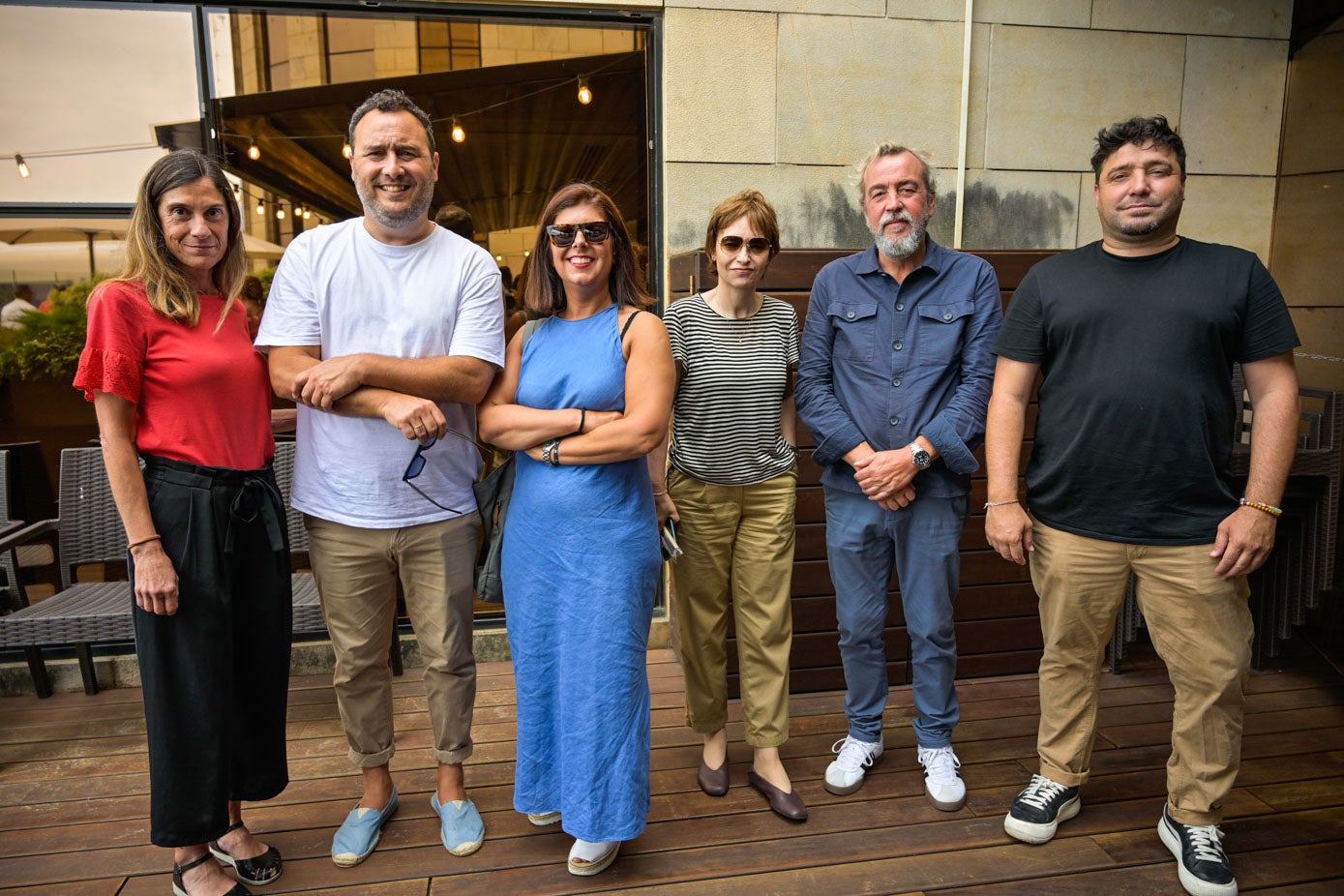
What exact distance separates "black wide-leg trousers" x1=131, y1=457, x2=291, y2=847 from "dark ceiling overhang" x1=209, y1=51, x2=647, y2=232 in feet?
6.14

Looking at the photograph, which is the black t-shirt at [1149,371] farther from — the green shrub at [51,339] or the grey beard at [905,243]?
the green shrub at [51,339]

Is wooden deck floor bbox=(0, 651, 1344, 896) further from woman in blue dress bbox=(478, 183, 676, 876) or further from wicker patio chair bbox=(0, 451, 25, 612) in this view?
wicker patio chair bbox=(0, 451, 25, 612)

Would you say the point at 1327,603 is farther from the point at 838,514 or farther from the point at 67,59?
the point at 67,59

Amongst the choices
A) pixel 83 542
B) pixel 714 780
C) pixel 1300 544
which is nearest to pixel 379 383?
pixel 714 780

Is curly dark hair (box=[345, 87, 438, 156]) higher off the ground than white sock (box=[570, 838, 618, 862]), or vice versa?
curly dark hair (box=[345, 87, 438, 156])

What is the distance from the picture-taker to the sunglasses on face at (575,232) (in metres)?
2.27

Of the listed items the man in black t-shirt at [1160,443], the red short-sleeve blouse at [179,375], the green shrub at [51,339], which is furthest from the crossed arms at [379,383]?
the green shrub at [51,339]

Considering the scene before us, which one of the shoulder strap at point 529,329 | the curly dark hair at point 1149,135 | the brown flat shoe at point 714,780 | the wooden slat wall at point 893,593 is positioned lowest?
the brown flat shoe at point 714,780

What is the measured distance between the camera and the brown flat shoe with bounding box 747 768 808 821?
2.64 metres

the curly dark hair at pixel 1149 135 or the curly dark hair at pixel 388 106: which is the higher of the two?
the curly dark hair at pixel 388 106

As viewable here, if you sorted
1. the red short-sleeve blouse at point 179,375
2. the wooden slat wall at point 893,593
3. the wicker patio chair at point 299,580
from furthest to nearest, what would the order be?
1. the wooden slat wall at point 893,593
2. the wicker patio chair at point 299,580
3. the red short-sleeve blouse at point 179,375

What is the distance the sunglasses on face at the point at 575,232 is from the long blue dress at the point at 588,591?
0.21 metres

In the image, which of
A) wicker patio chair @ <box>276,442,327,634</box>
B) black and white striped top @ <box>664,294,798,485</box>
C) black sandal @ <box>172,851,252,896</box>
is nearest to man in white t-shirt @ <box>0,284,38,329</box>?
Answer: wicker patio chair @ <box>276,442,327,634</box>

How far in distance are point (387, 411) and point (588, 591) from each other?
72cm
